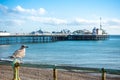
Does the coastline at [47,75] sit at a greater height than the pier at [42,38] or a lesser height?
greater

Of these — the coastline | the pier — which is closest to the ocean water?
the coastline

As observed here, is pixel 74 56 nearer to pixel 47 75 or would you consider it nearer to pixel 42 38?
pixel 47 75

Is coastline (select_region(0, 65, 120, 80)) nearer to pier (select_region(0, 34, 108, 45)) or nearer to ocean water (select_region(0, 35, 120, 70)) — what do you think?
ocean water (select_region(0, 35, 120, 70))

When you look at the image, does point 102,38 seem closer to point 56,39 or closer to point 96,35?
point 96,35

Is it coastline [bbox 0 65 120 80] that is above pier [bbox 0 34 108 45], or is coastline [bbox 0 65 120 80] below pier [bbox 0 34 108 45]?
above

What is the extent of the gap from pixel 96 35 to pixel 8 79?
12068cm

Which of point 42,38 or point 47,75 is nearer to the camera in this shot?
point 47,75

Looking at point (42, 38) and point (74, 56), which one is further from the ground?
point (42, 38)

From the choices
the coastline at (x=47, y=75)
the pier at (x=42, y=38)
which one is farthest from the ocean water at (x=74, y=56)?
the pier at (x=42, y=38)

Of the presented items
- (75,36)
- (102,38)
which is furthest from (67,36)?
(102,38)

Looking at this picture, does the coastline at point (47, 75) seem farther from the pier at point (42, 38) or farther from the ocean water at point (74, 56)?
the pier at point (42, 38)

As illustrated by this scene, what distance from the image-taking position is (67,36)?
128 meters

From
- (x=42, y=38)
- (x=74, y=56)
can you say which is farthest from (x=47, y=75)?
(x=42, y=38)

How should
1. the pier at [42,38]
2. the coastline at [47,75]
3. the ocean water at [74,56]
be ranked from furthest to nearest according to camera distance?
the pier at [42,38] → the ocean water at [74,56] → the coastline at [47,75]
